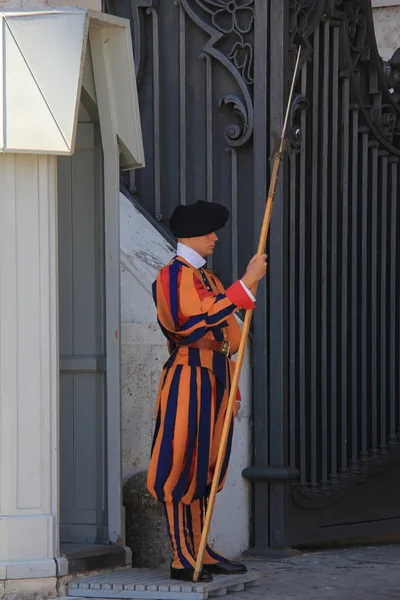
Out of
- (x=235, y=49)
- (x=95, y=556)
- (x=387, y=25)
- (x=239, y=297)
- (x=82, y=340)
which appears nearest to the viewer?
(x=239, y=297)

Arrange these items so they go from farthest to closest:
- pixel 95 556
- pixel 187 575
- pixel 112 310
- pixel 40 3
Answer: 1. pixel 40 3
2. pixel 112 310
3. pixel 95 556
4. pixel 187 575

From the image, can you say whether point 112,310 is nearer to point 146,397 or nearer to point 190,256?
point 190,256

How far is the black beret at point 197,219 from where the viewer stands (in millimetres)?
6016

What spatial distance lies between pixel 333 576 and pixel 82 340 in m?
1.57

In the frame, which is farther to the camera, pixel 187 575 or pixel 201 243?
pixel 201 243

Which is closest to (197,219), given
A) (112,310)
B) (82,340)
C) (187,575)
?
(112,310)

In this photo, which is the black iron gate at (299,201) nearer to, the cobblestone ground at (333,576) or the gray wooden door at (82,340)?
the cobblestone ground at (333,576)

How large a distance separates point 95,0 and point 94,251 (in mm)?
2148

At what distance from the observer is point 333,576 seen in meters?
6.53

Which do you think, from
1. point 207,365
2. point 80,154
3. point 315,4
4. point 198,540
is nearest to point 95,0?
point 315,4

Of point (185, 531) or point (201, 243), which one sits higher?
point (201, 243)

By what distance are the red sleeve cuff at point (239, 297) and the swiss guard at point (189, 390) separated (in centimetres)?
5

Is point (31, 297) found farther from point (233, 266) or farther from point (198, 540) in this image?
point (233, 266)

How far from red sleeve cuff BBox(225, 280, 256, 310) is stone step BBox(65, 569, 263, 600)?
1135 mm
